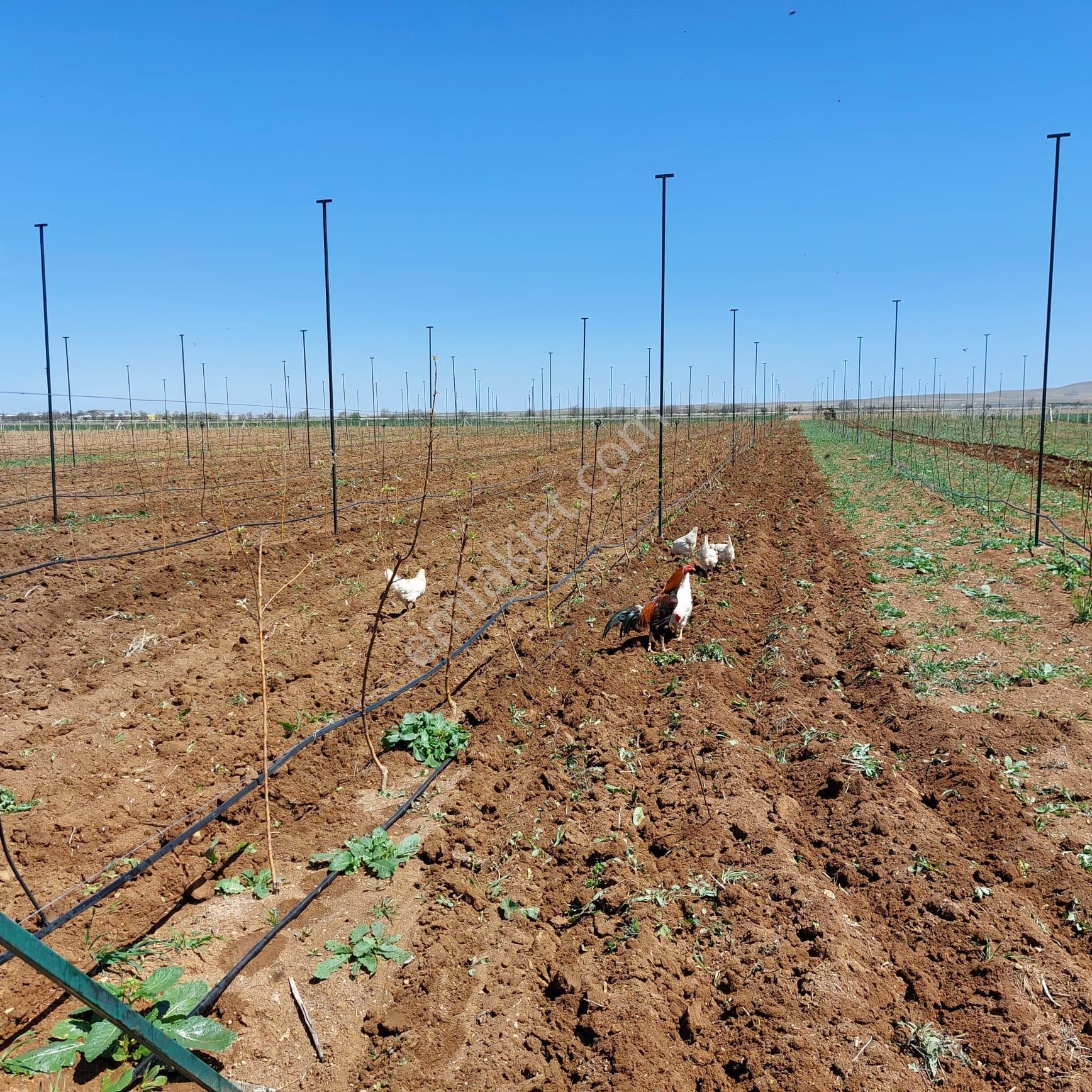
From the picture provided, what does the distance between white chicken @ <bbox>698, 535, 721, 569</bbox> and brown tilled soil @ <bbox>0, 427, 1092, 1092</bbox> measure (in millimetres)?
1490

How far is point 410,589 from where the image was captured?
730 cm

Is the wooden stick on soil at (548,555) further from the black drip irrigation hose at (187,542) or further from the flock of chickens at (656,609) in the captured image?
the black drip irrigation hose at (187,542)

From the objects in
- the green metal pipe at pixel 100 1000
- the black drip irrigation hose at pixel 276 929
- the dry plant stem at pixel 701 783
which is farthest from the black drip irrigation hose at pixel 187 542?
the green metal pipe at pixel 100 1000

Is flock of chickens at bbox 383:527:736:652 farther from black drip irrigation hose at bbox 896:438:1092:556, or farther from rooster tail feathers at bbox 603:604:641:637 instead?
black drip irrigation hose at bbox 896:438:1092:556

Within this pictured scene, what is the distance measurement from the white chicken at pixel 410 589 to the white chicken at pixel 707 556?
309 cm

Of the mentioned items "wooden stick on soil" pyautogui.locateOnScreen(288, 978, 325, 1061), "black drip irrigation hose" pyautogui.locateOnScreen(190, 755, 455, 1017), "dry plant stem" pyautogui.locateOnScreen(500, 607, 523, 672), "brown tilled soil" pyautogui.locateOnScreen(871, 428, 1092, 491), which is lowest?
"wooden stick on soil" pyautogui.locateOnScreen(288, 978, 325, 1061)

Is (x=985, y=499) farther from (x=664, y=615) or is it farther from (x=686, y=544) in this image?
(x=664, y=615)

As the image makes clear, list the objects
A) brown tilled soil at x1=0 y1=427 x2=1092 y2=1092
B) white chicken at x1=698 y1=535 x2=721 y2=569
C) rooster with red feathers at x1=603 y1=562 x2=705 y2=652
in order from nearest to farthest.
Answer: brown tilled soil at x1=0 y1=427 x2=1092 y2=1092 < rooster with red feathers at x1=603 y1=562 x2=705 y2=652 < white chicken at x1=698 y1=535 x2=721 y2=569

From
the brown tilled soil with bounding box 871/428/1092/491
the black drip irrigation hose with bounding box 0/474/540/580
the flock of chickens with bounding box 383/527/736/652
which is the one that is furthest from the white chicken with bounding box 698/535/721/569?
the brown tilled soil with bounding box 871/428/1092/491

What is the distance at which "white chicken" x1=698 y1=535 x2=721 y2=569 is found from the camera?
316 inches

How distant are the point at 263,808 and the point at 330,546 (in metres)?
5.86

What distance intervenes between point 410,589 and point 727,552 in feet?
12.5

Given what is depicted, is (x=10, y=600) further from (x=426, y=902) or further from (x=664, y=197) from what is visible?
(x=664, y=197)

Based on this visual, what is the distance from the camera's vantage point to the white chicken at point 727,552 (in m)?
8.53
